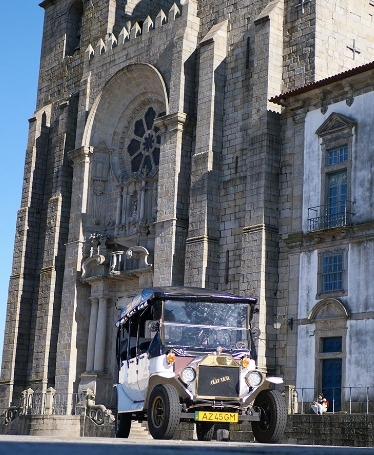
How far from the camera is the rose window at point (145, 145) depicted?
116 ft

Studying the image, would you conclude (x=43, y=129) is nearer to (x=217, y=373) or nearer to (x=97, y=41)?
(x=97, y=41)

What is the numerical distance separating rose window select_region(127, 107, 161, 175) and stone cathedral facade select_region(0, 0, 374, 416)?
93 mm

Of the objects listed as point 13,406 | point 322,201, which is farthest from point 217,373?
point 13,406

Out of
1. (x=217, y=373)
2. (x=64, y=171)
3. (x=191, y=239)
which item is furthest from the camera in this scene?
(x=64, y=171)

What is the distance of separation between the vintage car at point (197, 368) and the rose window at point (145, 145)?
1810 centimetres

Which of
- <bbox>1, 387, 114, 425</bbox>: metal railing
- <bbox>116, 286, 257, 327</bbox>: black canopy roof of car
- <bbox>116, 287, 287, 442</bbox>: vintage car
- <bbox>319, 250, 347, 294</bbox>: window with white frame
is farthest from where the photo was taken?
<bbox>1, 387, 114, 425</bbox>: metal railing

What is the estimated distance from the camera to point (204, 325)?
1658cm

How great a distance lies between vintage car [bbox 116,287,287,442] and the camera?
15.4 metres

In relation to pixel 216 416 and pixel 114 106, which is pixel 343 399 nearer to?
pixel 216 416

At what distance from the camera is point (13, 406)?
120ft

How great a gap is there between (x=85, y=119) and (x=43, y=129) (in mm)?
4341

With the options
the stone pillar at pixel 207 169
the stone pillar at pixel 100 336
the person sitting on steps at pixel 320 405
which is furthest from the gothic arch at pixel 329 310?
the stone pillar at pixel 100 336

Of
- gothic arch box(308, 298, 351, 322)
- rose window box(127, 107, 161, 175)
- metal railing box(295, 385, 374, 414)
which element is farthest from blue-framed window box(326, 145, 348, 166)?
rose window box(127, 107, 161, 175)

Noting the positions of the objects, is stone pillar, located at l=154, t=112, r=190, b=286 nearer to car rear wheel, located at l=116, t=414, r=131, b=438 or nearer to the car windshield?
car rear wheel, located at l=116, t=414, r=131, b=438
